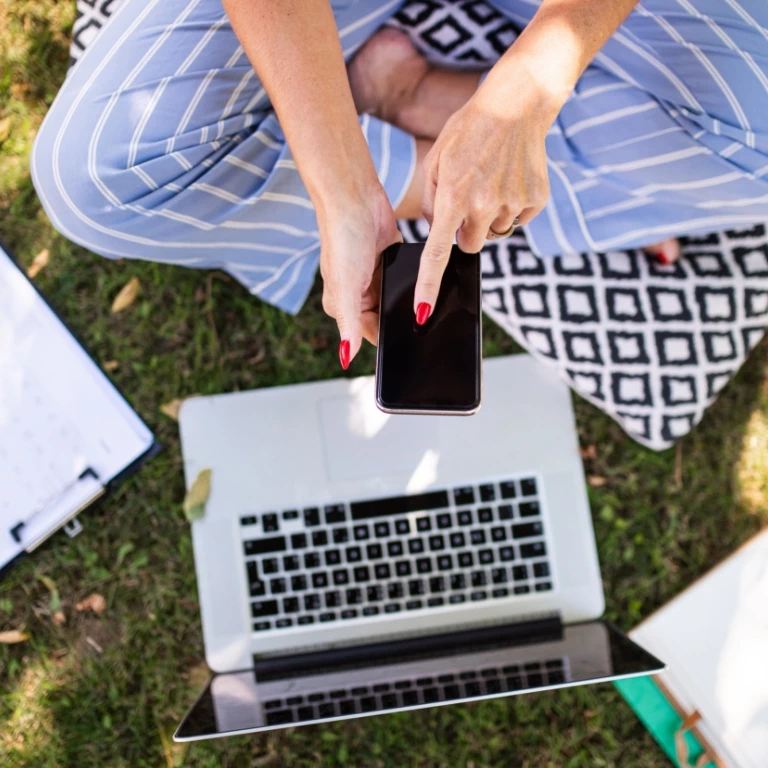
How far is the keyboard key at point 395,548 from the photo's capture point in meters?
1.26

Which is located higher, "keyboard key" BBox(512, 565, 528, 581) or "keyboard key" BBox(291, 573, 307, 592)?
"keyboard key" BBox(291, 573, 307, 592)

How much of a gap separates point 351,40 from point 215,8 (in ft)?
0.79

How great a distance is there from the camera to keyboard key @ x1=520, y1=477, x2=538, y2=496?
126 centimetres

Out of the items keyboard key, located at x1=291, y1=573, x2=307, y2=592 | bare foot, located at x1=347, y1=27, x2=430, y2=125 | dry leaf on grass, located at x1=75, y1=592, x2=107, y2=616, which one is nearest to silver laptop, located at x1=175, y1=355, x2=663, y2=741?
keyboard key, located at x1=291, y1=573, x2=307, y2=592

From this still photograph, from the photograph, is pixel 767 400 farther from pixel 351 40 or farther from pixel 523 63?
pixel 351 40

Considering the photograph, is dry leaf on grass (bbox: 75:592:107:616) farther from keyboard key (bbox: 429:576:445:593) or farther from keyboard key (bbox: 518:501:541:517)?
keyboard key (bbox: 518:501:541:517)

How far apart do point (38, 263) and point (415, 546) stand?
1011 mm

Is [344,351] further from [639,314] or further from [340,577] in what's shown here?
[639,314]

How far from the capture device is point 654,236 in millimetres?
1276

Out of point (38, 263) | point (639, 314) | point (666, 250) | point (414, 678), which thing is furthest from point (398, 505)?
point (38, 263)

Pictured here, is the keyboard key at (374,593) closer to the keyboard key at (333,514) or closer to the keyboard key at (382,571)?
the keyboard key at (382,571)

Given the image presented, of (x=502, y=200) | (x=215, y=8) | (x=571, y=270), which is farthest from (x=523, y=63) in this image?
(x=571, y=270)

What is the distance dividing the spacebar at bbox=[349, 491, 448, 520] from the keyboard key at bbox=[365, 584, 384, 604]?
0.13m

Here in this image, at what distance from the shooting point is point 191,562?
1.42m
